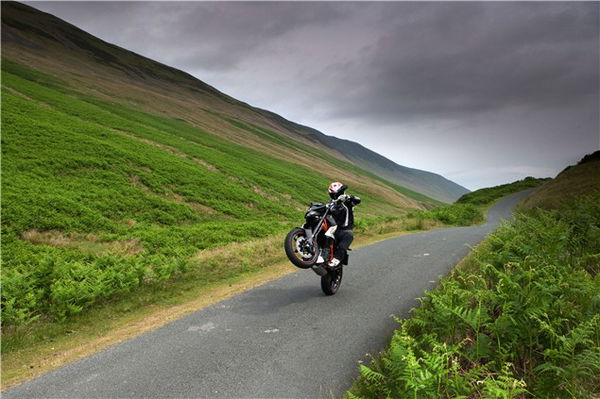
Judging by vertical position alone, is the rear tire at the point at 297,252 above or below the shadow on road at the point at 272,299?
above

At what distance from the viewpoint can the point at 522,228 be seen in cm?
1117

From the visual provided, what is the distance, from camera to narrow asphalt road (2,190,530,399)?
5.36 meters

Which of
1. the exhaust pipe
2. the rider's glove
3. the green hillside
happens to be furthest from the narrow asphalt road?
the green hillside

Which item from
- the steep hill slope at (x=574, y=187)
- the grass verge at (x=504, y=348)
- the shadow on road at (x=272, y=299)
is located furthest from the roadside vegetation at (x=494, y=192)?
the grass verge at (x=504, y=348)

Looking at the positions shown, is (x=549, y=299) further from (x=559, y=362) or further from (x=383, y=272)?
(x=383, y=272)

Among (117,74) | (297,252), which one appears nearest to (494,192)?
(297,252)

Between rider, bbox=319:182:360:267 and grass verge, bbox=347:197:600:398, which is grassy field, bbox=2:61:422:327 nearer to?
rider, bbox=319:182:360:267

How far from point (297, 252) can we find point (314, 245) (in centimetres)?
47

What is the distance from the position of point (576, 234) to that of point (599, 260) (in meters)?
1.80

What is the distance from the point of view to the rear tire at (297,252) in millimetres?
8312

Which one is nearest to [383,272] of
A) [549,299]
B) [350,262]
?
[350,262]

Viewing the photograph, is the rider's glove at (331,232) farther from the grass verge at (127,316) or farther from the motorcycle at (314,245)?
the grass verge at (127,316)

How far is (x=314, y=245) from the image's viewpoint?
28.8ft

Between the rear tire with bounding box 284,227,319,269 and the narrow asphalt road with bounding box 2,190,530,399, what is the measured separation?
1.20 meters
